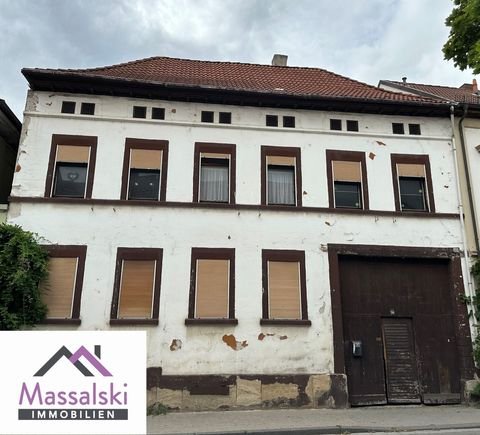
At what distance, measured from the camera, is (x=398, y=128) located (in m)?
13.9

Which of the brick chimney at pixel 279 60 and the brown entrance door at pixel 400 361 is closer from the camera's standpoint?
the brown entrance door at pixel 400 361

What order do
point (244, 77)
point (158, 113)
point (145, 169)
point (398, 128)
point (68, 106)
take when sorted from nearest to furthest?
point (145, 169) → point (68, 106) → point (158, 113) → point (398, 128) → point (244, 77)

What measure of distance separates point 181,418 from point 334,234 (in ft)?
19.9

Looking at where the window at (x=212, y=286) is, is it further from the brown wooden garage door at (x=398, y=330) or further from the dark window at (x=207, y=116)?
the dark window at (x=207, y=116)

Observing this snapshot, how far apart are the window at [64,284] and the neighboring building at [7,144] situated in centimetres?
386

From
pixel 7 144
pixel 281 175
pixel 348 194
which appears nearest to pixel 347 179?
pixel 348 194

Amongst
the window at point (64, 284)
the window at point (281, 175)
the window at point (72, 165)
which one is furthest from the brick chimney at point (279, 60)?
the window at point (64, 284)

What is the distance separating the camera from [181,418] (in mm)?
10281

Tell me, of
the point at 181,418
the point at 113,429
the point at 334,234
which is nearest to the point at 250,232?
the point at 334,234

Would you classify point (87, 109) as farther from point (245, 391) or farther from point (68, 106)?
point (245, 391)

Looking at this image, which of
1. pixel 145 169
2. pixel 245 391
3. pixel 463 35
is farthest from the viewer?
pixel 145 169

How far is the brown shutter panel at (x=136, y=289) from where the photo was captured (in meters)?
11.7

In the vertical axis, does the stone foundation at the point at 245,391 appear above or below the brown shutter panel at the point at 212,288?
below

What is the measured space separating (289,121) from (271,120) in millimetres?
537
